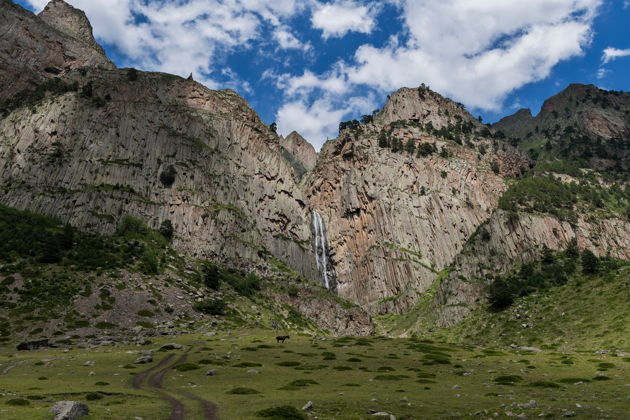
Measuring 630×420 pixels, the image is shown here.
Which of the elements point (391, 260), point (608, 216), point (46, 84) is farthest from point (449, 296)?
point (46, 84)

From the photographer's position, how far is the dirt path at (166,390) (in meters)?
28.2

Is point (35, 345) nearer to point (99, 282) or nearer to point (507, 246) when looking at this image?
point (99, 282)

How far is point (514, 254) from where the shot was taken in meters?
136

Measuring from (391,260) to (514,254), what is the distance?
171ft

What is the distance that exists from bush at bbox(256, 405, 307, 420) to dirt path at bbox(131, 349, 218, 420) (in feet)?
10.0

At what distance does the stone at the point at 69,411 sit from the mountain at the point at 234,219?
57455 millimetres

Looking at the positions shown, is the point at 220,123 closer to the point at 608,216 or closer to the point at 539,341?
the point at 539,341

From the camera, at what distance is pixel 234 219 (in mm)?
151375

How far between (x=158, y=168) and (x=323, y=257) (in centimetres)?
7769

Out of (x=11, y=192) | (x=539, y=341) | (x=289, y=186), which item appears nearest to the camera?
(x=539, y=341)

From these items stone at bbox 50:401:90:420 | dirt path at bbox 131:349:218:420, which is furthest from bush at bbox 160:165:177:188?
stone at bbox 50:401:90:420

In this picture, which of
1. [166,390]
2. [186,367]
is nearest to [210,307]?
[186,367]

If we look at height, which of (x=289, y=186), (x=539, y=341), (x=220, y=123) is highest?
(x=220, y=123)

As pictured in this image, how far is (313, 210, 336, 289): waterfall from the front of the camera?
181 m
